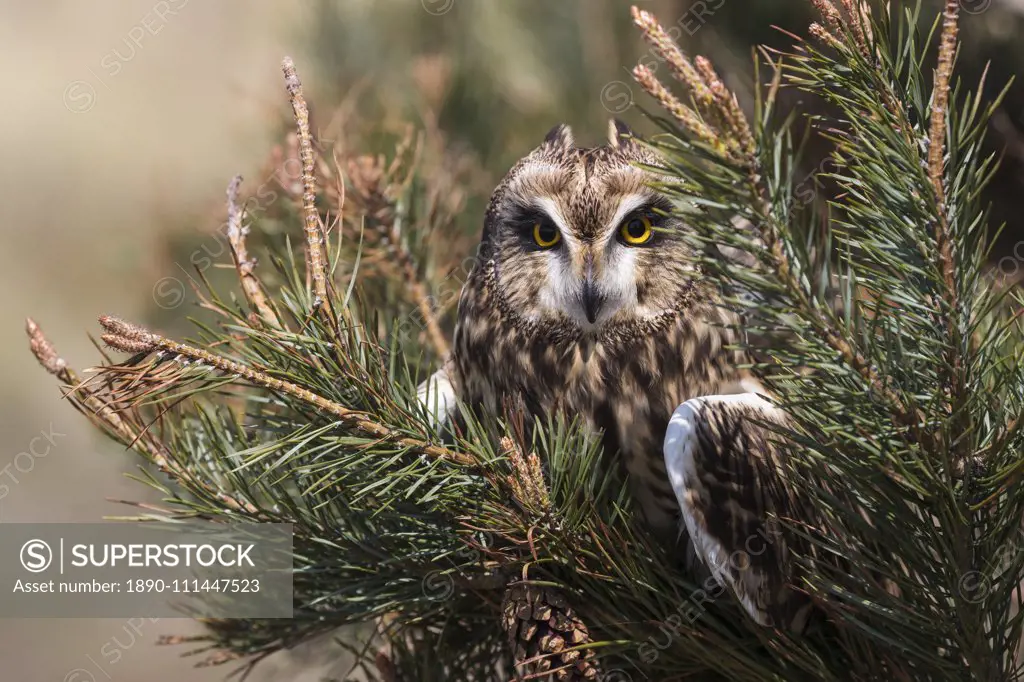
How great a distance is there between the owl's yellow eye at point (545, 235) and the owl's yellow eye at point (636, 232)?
0.24 feet

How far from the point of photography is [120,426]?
83 centimetres

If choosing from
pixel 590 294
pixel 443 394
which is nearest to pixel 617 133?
pixel 590 294

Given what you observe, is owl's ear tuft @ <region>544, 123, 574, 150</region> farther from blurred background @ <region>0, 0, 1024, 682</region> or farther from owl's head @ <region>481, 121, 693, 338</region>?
blurred background @ <region>0, 0, 1024, 682</region>

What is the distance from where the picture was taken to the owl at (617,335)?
2.91 feet

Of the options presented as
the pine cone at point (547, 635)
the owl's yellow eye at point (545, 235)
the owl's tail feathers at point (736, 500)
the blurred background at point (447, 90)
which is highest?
the blurred background at point (447, 90)

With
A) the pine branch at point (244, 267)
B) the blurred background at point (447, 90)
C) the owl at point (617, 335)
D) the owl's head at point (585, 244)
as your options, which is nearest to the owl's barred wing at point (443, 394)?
the owl at point (617, 335)

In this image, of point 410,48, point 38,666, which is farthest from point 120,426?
point 38,666

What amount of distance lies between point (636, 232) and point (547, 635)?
0.45 m

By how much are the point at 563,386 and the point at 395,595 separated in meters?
0.32

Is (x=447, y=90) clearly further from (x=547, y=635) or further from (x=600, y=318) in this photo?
(x=547, y=635)

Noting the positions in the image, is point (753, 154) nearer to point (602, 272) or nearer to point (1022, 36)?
point (602, 272)

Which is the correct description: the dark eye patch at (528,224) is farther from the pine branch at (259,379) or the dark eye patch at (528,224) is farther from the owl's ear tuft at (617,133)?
the pine branch at (259,379)

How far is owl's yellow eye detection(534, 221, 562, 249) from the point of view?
38.7 inches

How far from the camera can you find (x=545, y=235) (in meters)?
0.99
